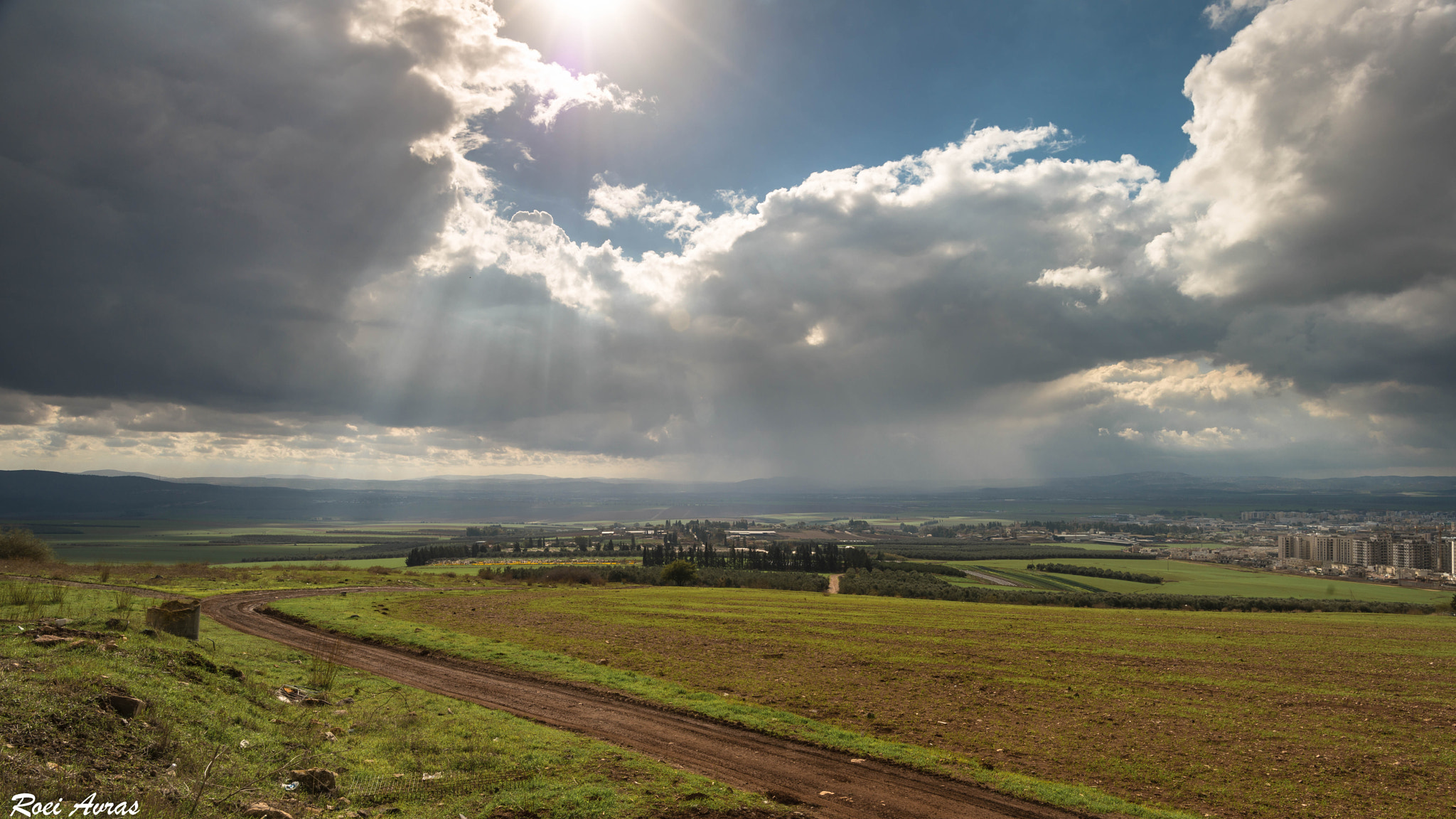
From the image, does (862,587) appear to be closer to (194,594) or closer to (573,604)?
(573,604)

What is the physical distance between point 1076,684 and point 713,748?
50.7 feet

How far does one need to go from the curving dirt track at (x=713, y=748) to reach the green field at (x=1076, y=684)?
112 cm

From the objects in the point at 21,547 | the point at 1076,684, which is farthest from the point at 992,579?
the point at 21,547

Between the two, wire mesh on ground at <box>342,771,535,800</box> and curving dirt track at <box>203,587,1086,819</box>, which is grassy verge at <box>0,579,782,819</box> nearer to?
wire mesh on ground at <box>342,771,535,800</box>

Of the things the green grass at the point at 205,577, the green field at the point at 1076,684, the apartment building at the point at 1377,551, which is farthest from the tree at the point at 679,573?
the apartment building at the point at 1377,551

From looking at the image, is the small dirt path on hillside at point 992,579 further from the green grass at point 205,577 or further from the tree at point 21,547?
the tree at point 21,547

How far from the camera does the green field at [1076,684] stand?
14.2 m

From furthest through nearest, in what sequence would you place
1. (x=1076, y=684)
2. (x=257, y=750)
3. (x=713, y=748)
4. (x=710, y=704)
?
(x=1076, y=684)
(x=710, y=704)
(x=713, y=748)
(x=257, y=750)

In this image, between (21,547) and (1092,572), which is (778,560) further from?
(21,547)

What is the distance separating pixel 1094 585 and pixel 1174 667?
77289mm

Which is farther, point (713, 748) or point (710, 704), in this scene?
point (710, 704)

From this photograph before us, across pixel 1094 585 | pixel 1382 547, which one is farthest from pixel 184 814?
pixel 1382 547

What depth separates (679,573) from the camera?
264 feet

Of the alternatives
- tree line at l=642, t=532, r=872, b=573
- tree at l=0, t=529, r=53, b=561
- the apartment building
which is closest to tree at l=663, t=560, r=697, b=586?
tree line at l=642, t=532, r=872, b=573
